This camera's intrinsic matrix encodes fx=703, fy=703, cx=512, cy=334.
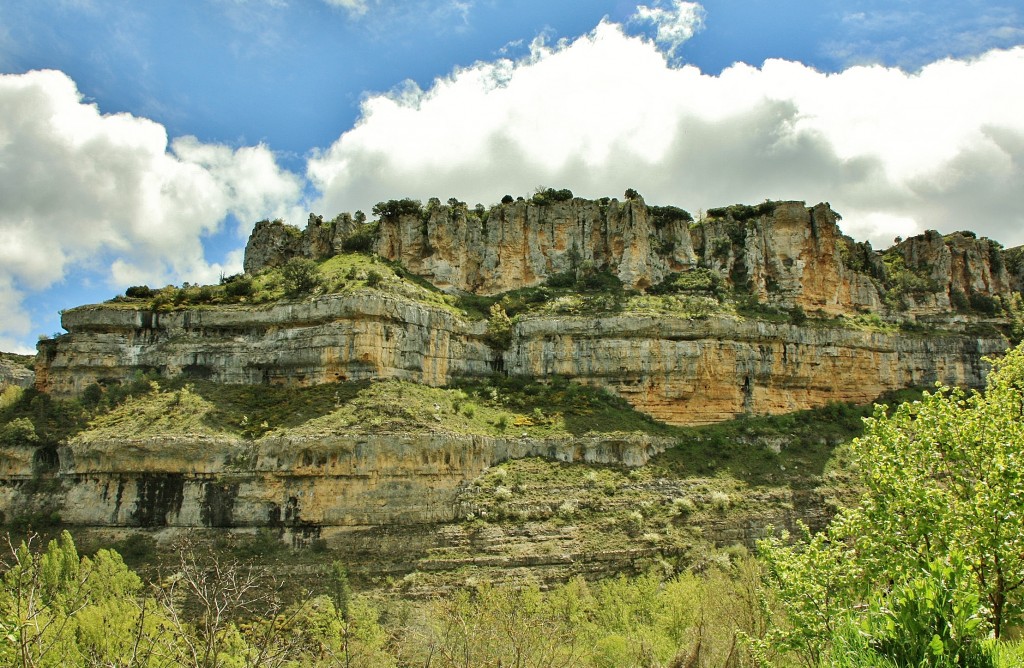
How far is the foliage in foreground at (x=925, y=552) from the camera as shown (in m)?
9.95

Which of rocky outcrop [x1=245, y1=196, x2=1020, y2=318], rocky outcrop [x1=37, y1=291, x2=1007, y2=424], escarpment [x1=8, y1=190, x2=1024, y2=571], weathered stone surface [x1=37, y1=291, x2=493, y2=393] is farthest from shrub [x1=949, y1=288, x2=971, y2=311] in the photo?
weathered stone surface [x1=37, y1=291, x2=493, y2=393]

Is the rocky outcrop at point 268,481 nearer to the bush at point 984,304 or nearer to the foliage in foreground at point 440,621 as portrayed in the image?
the foliage in foreground at point 440,621

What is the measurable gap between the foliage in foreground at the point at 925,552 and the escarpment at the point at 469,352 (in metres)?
22.2

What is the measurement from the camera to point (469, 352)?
51.0m

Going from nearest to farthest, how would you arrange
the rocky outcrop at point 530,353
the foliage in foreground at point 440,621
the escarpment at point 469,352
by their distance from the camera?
the foliage in foreground at point 440,621, the escarpment at point 469,352, the rocky outcrop at point 530,353

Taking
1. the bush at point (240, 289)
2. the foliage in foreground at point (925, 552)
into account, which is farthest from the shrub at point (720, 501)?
the bush at point (240, 289)

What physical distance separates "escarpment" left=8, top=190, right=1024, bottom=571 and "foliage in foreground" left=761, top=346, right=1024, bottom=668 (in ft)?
72.9

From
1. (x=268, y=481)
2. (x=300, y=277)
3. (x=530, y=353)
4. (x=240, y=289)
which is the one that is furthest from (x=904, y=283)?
(x=240, y=289)

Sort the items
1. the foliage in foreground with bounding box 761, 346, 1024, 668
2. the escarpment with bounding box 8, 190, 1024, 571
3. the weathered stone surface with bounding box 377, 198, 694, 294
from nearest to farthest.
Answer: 1. the foliage in foreground with bounding box 761, 346, 1024, 668
2. the escarpment with bounding box 8, 190, 1024, 571
3. the weathered stone surface with bounding box 377, 198, 694, 294

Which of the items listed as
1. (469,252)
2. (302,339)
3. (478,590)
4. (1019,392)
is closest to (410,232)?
(469,252)

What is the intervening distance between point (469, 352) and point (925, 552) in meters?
38.6

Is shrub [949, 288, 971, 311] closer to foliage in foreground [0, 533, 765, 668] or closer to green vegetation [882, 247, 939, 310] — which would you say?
green vegetation [882, 247, 939, 310]

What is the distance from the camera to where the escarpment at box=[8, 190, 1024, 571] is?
3941 cm

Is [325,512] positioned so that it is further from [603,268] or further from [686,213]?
[686,213]
